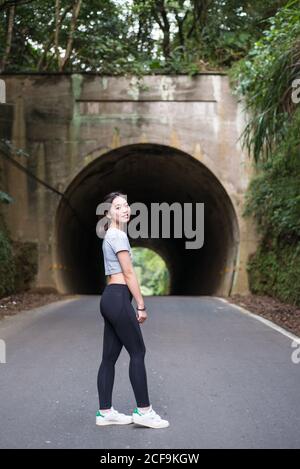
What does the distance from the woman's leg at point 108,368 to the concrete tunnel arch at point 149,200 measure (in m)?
10.8

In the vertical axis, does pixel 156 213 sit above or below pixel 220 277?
above

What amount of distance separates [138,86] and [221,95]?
2.15 m

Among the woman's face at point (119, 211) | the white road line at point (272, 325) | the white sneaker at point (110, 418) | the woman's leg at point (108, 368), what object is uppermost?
the woman's face at point (119, 211)

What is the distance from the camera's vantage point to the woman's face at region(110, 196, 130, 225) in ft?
13.3

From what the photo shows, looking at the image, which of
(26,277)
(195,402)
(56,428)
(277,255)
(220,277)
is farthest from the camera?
(220,277)

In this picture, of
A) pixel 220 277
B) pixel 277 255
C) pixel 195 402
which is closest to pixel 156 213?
pixel 220 277

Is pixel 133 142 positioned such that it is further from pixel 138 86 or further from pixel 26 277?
pixel 26 277

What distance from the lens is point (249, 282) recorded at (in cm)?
1435

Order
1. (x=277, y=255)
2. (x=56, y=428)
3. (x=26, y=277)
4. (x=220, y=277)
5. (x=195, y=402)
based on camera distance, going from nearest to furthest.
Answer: (x=56, y=428)
(x=195, y=402)
(x=277, y=255)
(x=26, y=277)
(x=220, y=277)

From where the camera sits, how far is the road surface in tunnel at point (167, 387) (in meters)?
3.67

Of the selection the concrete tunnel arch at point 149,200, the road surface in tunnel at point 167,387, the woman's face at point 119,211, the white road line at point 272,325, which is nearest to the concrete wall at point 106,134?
the concrete tunnel arch at point 149,200

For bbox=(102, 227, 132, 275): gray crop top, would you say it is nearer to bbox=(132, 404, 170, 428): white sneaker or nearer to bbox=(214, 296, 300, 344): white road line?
bbox=(132, 404, 170, 428): white sneaker

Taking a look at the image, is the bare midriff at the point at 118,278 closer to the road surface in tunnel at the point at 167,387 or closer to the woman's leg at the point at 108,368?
the woman's leg at the point at 108,368

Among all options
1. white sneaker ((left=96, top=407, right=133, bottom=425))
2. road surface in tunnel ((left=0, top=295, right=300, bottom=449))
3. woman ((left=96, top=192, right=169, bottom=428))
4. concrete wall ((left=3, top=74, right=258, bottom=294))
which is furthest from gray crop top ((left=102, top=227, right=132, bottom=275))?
concrete wall ((left=3, top=74, right=258, bottom=294))
